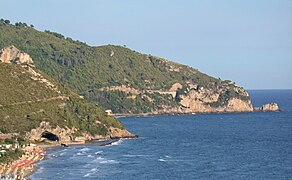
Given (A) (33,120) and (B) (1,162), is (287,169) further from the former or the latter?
(A) (33,120)

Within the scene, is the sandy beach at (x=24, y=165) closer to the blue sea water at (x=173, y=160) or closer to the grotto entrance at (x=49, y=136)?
the blue sea water at (x=173, y=160)

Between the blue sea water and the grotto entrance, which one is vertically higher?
the grotto entrance

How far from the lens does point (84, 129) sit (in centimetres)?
19762

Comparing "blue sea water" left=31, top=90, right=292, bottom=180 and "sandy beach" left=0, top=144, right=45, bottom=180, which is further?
"blue sea water" left=31, top=90, right=292, bottom=180

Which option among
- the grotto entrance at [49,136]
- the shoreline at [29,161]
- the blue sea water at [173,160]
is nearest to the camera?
the shoreline at [29,161]

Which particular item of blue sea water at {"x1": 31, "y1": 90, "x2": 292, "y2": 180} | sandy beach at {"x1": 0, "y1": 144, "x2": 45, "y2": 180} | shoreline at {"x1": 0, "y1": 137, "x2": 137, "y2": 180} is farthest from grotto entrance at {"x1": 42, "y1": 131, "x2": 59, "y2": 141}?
sandy beach at {"x1": 0, "y1": 144, "x2": 45, "y2": 180}

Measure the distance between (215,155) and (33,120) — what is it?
48.7 metres

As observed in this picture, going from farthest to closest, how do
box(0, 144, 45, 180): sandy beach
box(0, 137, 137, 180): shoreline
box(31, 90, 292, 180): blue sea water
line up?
1. box(31, 90, 292, 180): blue sea water
2. box(0, 137, 137, 180): shoreline
3. box(0, 144, 45, 180): sandy beach

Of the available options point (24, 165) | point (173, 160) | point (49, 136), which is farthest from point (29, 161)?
point (49, 136)

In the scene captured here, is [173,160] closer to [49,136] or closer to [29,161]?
[29,161]

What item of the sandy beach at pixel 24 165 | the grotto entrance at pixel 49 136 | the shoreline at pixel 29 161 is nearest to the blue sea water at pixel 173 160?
the shoreline at pixel 29 161

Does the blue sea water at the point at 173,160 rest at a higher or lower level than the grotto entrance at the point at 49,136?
lower

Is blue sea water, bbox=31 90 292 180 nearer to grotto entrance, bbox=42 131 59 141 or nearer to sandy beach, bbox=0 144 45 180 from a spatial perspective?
sandy beach, bbox=0 144 45 180

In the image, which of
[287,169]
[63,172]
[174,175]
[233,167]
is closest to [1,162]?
[63,172]
